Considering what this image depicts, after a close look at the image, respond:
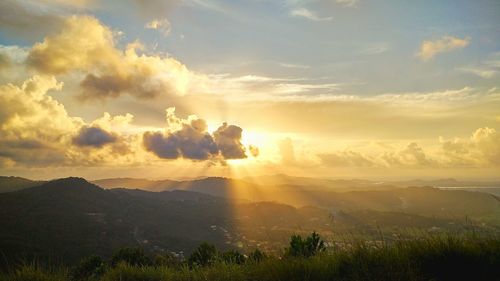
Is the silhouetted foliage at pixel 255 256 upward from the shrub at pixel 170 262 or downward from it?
upward

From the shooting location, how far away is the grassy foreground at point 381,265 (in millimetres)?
6930

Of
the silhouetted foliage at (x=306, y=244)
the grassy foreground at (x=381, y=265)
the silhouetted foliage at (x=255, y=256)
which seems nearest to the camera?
the grassy foreground at (x=381, y=265)

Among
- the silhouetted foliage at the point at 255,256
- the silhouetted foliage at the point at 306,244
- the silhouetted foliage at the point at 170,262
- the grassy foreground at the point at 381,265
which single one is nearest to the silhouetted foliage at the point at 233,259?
the silhouetted foliage at the point at 255,256

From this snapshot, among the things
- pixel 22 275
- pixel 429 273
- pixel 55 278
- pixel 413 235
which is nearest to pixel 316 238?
pixel 413 235

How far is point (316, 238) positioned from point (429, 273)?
4994 mm

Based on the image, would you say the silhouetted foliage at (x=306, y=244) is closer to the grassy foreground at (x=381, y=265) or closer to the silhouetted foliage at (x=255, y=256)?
the silhouetted foliage at (x=255, y=256)

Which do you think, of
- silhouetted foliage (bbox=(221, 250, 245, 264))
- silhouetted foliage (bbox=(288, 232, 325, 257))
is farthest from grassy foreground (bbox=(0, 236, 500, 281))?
silhouetted foliage (bbox=(288, 232, 325, 257))

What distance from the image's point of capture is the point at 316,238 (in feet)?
38.8

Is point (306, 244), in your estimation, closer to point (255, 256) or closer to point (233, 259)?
point (255, 256)

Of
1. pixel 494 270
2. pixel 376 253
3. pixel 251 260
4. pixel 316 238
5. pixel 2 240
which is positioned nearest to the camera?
pixel 494 270

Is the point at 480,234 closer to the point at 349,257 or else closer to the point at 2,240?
the point at 349,257

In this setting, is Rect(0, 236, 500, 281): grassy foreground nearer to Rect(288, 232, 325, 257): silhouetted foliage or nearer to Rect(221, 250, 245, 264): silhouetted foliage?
Rect(221, 250, 245, 264): silhouetted foliage

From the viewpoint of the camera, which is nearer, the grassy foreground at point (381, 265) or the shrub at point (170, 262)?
the grassy foreground at point (381, 265)

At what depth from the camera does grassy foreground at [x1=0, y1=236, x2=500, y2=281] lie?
6930 mm
